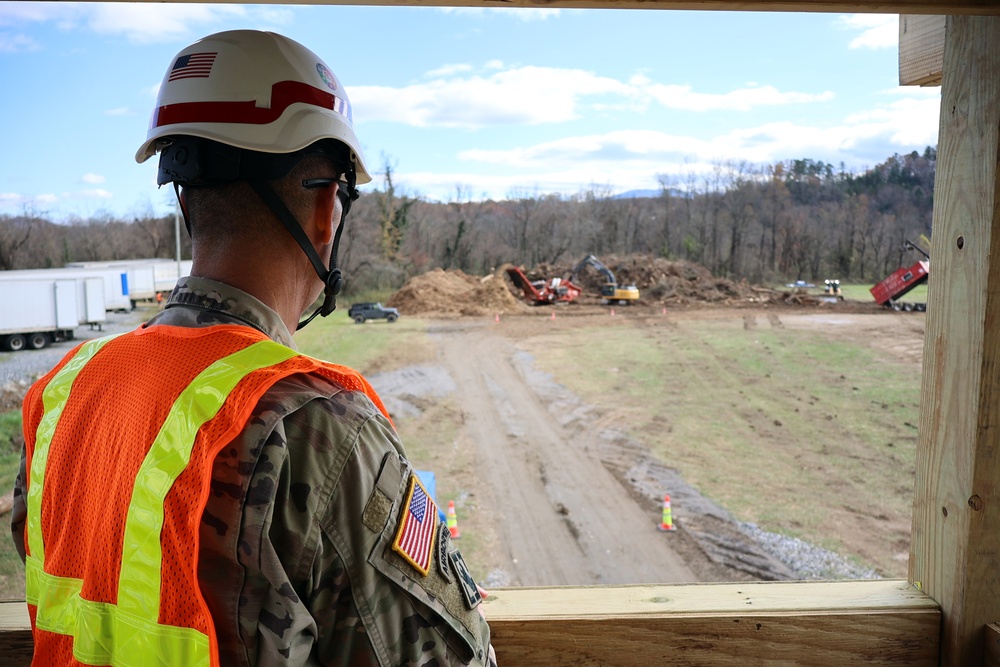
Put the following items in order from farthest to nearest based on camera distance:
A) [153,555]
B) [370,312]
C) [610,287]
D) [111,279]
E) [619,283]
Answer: [619,283], [610,287], [370,312], [111,279], [153,555]

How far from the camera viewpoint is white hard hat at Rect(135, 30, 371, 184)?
833 millimetres

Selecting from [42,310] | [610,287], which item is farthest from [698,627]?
[610,287]

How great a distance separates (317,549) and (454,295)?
16306 millimetres

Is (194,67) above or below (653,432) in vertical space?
above

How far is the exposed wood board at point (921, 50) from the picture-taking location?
1.39m

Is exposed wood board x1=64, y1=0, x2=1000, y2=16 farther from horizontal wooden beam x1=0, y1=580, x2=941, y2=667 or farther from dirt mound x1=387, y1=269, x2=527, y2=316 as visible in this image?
dirt mound x1=387, y1=269, x2=527, y2=316

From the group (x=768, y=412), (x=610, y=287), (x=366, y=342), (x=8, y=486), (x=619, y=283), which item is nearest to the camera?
(x=8, y=486)

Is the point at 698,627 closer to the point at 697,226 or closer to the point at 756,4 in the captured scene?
the point at 756,4

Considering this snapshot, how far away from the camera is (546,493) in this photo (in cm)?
991

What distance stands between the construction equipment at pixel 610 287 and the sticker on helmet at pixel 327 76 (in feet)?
59.5

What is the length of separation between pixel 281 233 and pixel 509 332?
15604 millimetres

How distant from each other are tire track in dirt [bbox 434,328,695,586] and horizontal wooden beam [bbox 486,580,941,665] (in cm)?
495

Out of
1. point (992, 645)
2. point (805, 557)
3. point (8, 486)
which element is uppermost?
point (992, 645)

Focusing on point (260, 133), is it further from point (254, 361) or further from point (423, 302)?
point (423, 302)
